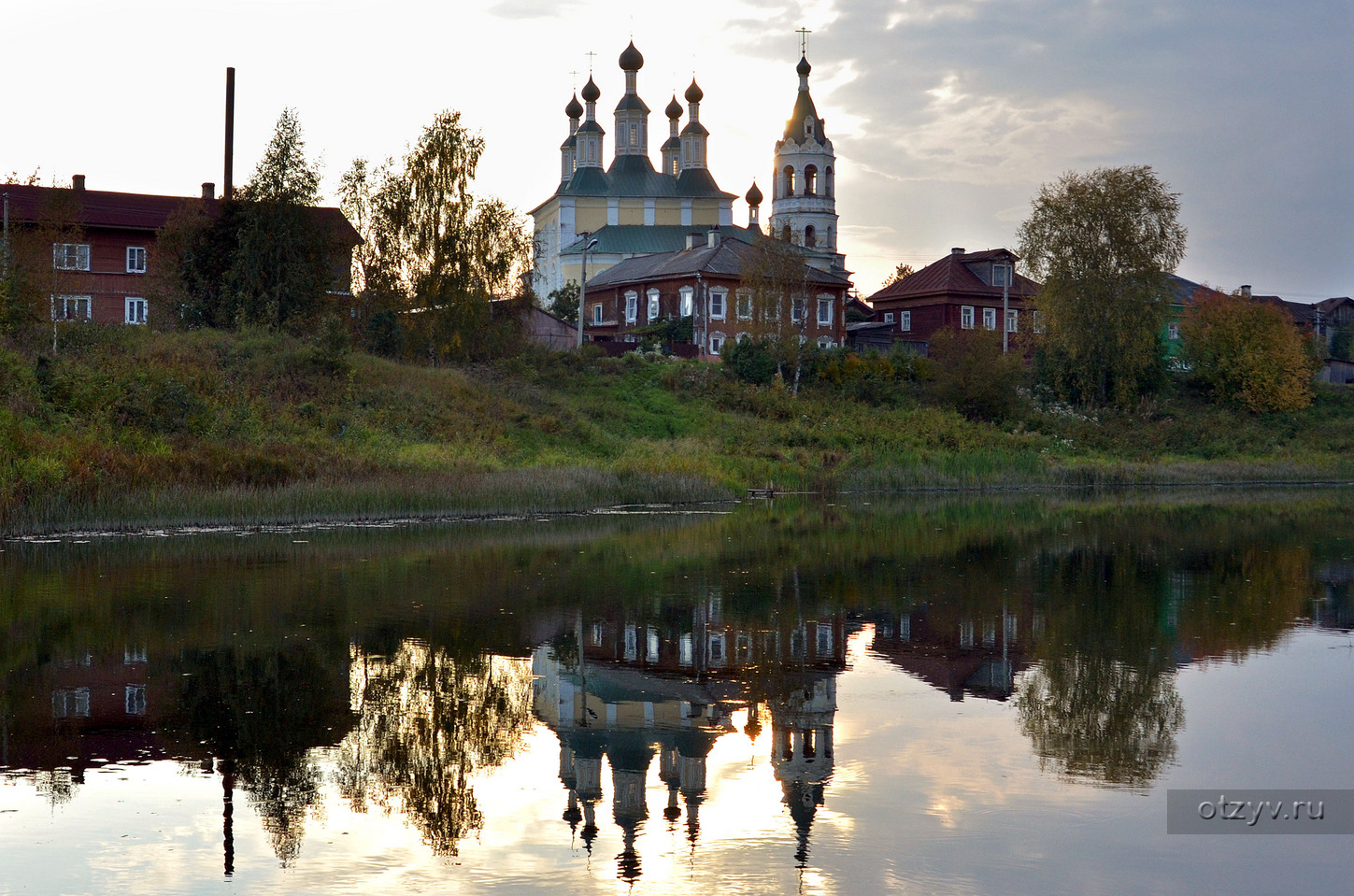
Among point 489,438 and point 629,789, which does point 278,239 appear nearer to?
point 489,438

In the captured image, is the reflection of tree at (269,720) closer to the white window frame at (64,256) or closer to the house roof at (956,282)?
the white window frame at (64,256)

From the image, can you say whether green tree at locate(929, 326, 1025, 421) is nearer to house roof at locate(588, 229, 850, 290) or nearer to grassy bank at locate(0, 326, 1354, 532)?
grassy bank at locate(0, 326, 1354, 532)

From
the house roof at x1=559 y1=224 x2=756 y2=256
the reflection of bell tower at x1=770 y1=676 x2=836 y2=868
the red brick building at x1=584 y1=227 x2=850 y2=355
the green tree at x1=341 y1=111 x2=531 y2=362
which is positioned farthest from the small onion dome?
the reflection of bell tower at x1=770 y1=676 x2=836 y2=868

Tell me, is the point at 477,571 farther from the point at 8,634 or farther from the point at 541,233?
the point at 541,233

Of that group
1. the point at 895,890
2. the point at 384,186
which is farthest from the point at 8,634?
the point at 384,186

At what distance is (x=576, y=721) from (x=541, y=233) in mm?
77269

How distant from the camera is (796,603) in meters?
17.0

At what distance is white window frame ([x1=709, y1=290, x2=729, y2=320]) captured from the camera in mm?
61781

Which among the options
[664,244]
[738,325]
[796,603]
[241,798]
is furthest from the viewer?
[664,244]

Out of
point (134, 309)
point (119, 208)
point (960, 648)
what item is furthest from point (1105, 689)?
point (119, 208)

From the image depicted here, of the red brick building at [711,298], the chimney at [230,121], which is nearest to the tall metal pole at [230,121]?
the chimney at [230,121]

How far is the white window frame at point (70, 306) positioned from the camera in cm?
4281

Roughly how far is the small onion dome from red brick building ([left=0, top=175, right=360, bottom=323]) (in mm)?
32797

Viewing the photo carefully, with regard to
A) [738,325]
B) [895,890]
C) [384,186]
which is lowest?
[895,890]
